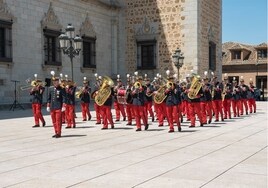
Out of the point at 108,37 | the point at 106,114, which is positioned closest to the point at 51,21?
the point at 108,37

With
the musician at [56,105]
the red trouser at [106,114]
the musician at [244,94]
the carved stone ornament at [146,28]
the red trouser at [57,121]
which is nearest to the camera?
the red trouser at [57,121]

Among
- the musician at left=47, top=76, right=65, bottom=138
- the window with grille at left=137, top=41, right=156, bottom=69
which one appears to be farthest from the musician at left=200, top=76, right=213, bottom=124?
the window with grille at left=137, top=41, right=156, bottom=69

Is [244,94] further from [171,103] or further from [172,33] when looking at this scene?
[172,33]

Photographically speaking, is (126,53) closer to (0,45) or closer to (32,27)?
(32,27)

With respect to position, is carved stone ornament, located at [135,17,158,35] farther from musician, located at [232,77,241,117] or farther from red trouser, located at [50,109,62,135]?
red trouser, located at [50,109,62,135]

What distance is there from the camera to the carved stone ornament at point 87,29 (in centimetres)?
2592

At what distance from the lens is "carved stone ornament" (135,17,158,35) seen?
28.1 meters

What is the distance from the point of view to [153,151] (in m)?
8.38

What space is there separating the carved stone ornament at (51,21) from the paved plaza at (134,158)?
11602 mm

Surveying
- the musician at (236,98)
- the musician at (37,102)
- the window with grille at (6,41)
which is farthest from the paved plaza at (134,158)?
the window with grille at (6,41)

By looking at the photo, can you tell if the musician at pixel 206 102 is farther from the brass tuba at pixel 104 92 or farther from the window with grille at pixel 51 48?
the window with grille at pixel 51 48

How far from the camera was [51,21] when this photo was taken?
2312 centimetres

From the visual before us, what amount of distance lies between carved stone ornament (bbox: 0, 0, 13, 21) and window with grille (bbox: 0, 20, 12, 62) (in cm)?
26

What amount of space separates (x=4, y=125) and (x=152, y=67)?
16.0 metres
